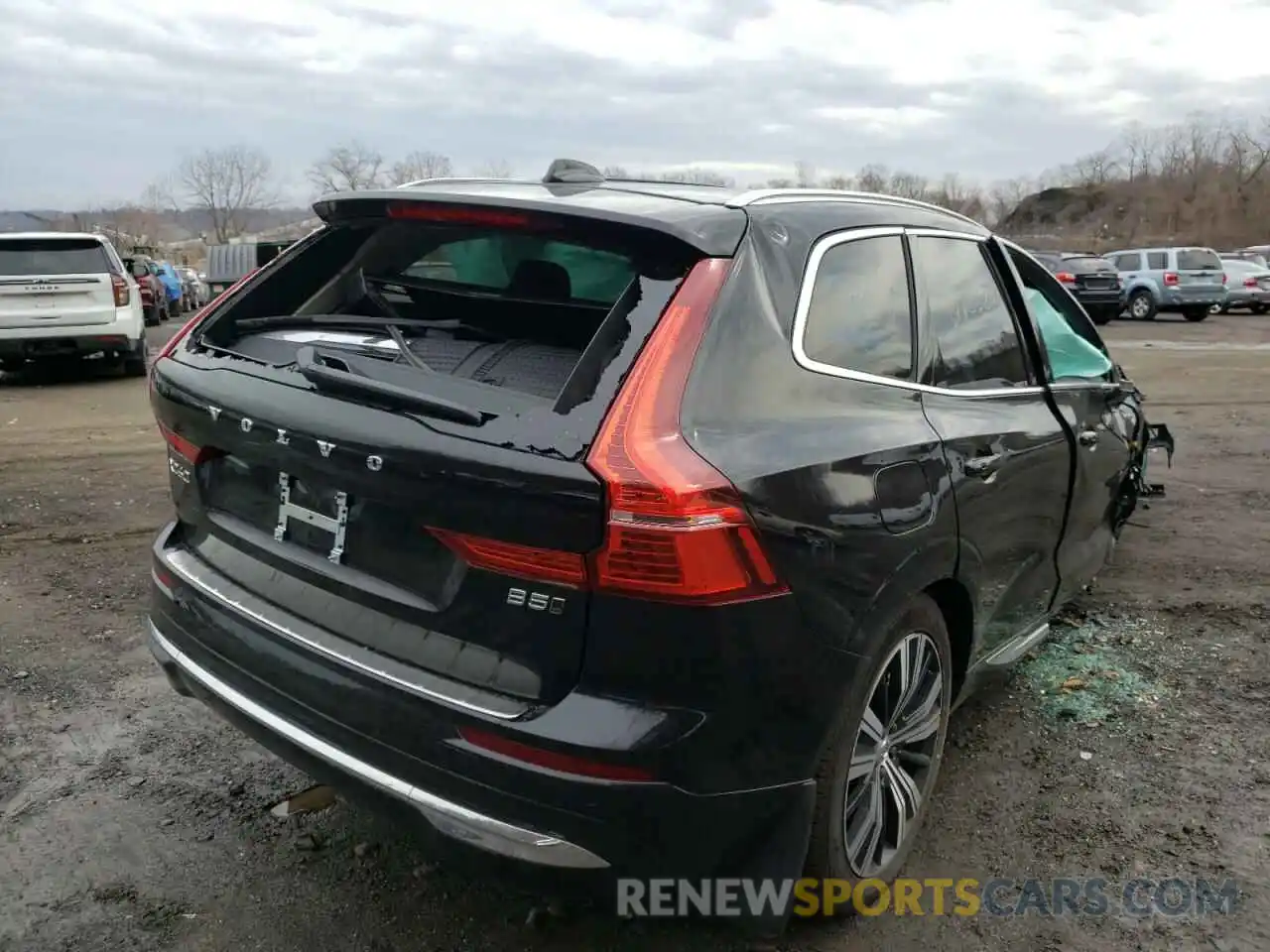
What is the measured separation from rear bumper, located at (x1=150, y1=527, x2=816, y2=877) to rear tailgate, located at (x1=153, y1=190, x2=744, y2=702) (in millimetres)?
86

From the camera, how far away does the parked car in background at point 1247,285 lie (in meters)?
27.3

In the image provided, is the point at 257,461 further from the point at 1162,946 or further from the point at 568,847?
the point at 1162,946

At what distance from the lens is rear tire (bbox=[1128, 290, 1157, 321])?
2563cm

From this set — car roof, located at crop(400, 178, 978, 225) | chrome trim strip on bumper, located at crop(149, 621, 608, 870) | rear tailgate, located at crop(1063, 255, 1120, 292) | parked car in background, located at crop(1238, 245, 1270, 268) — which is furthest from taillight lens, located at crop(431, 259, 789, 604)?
parked car in background, located at crop(1238, 245, 1270, 268)

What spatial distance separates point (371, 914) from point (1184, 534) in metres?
5.13

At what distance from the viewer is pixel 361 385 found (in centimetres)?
233

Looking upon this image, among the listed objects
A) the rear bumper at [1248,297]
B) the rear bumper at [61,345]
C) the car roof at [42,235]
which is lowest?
the rear bumper at [1248,297]

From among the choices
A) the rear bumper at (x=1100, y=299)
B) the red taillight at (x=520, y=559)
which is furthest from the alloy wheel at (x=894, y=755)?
the rear bumper at (x=1100, y=299)

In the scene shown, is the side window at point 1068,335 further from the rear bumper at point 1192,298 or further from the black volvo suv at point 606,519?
the rear bumper at point 1192,298

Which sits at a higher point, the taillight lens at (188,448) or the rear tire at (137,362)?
the taillight lens at (188,448)

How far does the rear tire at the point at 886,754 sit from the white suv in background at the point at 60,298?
11636mm

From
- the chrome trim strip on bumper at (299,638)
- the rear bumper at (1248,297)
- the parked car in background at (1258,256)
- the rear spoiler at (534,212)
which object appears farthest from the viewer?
the parked car in background at (1258,256)

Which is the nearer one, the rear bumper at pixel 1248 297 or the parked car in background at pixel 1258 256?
the rear bumper at pixel 1248 297

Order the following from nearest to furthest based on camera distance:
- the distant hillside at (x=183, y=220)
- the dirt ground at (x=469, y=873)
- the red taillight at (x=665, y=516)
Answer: the red taillight at (x=665, y=516) → the dirt ground at (x=469, y=873) → the distant hillside at (x=183, y=220)
